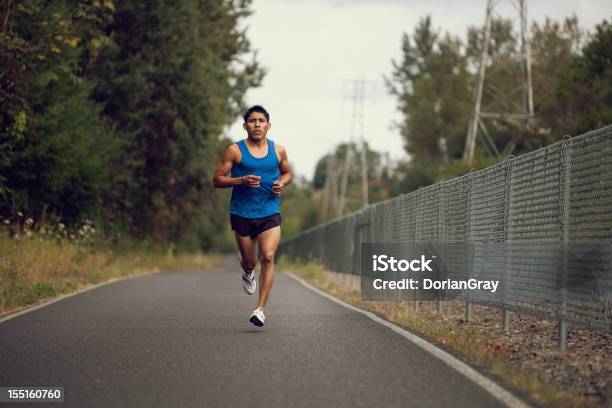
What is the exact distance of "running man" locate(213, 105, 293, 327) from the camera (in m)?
10.7

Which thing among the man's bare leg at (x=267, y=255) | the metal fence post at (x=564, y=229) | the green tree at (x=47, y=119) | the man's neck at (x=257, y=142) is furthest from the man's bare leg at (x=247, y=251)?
the green tree at (x=47, y=119)

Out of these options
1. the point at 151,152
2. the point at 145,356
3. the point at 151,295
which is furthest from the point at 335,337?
the point at 151,152

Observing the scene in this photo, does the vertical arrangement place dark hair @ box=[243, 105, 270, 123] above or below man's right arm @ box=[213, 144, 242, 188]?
above

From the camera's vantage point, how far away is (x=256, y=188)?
10.9 meters

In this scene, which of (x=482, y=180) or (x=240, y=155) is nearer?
(x=240, y=155)

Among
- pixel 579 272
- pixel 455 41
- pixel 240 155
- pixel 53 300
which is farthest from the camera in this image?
pixel 455 41

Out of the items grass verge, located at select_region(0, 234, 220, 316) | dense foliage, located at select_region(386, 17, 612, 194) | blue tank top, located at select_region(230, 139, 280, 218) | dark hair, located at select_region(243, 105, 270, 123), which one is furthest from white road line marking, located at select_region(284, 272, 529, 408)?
dense foliage, located at select_region(386, 17, 612, 194)

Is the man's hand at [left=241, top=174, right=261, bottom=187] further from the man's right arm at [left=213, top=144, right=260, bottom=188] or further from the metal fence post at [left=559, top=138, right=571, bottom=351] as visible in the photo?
the metal fence post at [left=559, top=138, right=571, bottom=351]

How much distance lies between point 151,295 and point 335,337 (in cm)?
800

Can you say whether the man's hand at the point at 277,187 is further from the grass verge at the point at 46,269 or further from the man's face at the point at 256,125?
→ the grass verge at the point at 46,269

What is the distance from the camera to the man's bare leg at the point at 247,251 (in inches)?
438

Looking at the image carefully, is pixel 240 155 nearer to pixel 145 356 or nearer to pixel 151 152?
pixel 145 356

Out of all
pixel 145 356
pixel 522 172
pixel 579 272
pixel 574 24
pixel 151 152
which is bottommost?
pixel 145 356

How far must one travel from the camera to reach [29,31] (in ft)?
64.4
